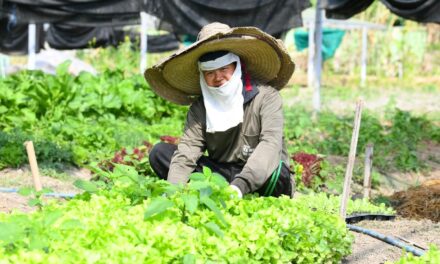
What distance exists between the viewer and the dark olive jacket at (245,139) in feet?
16.6

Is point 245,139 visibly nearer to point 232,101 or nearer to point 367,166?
point 232,101

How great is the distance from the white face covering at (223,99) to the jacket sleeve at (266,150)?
0.17m

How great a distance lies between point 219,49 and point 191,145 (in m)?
0.68

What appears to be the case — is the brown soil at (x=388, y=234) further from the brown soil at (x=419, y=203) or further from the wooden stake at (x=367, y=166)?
the wooden stake at (x=367, y=166)

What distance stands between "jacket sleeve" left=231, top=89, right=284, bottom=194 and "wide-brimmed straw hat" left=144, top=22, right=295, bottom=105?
246 mm

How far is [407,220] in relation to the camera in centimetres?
651

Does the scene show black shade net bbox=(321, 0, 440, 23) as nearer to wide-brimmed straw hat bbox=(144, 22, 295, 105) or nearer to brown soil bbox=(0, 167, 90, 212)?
brown soil bbox=(0, 167, 90, 212)

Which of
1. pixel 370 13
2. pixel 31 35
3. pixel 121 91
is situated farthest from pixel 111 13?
pixel 370 13

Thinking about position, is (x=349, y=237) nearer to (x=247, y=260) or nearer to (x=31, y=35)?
(x=247, y=260)

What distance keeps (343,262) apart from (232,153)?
1134mm

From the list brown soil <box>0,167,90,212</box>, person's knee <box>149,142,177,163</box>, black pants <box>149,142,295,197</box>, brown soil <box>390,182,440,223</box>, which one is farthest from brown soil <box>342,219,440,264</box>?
brown soil <box>0,167,90,212</box>

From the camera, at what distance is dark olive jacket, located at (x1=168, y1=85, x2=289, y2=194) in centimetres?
507

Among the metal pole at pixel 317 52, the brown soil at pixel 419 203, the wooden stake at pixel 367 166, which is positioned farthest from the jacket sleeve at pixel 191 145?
the metal pole at pixel 317 52

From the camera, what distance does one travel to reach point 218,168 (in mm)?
5688
